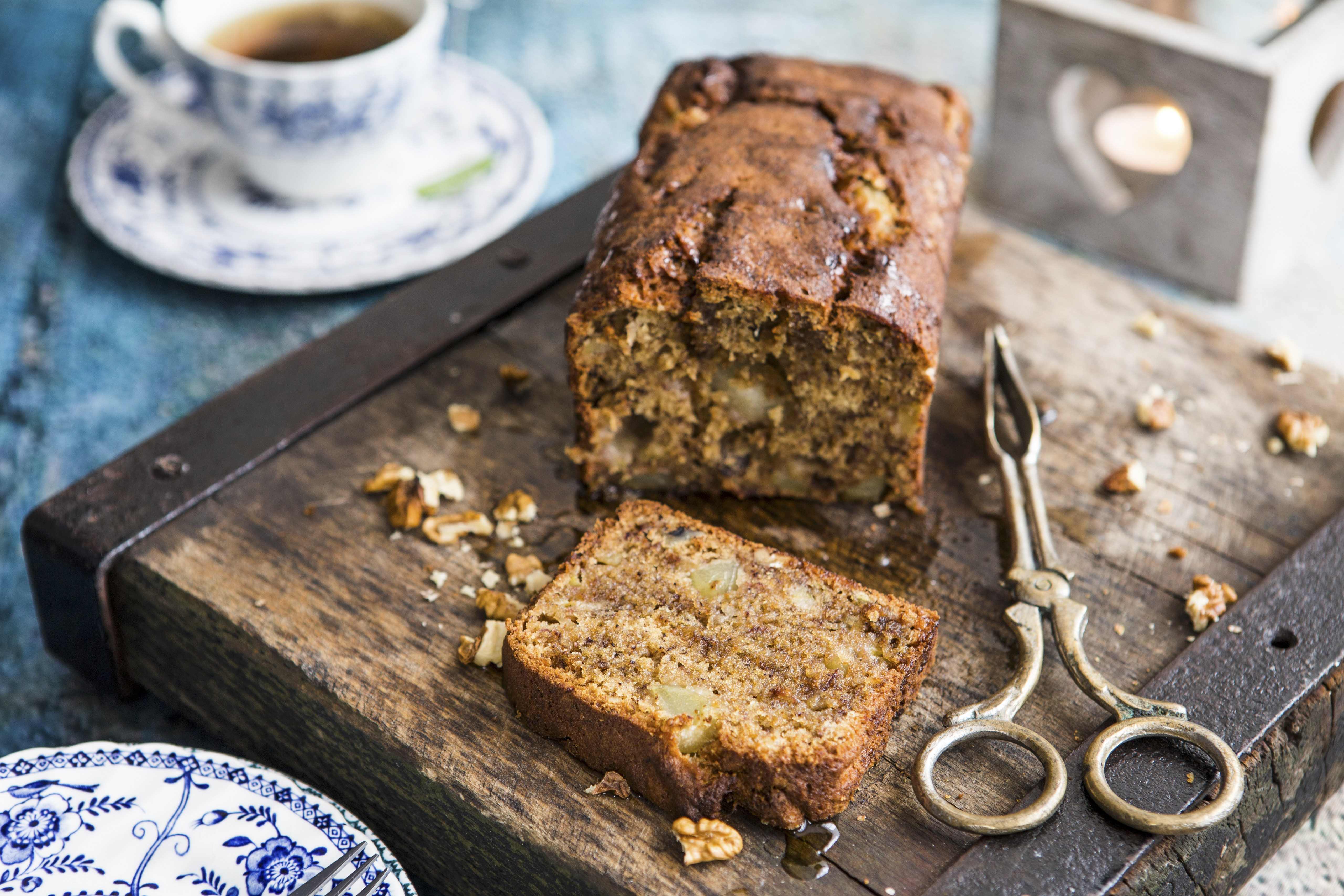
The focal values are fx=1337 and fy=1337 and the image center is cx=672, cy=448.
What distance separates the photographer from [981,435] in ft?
7.62

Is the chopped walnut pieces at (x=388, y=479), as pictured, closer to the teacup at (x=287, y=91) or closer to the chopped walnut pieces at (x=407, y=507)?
the chopped walnut pieces at (x=407, y=507)

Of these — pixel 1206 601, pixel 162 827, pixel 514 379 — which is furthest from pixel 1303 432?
pixel 162 827

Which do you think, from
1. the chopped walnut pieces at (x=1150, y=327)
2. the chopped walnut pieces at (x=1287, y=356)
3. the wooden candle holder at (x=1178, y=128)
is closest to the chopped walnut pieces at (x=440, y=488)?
the chopped walnut pieces at (x=1150, y=327)

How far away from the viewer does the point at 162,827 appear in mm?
1746

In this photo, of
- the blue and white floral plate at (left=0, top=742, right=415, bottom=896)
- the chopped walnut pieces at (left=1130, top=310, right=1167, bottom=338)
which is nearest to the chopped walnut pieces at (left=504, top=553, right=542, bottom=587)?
the blue and white floral plate at (left=0, top=742, right=415, bottom=896)

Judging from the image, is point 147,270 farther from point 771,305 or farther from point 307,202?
point 771,305

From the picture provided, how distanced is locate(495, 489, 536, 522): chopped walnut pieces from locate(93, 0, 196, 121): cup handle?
1.46 metres

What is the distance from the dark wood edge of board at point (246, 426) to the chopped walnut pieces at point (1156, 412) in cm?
108

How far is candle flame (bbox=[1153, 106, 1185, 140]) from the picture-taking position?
9.82ft

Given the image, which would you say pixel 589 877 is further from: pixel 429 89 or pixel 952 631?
pixel 429 89

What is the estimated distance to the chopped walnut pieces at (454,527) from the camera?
2.09m

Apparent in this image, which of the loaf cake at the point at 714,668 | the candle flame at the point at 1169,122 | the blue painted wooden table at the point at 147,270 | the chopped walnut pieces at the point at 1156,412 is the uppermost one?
the candle flame at the point at 1169,122

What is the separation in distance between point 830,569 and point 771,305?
414 mm

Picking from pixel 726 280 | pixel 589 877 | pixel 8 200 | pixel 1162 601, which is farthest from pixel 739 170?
pixel 8 200
